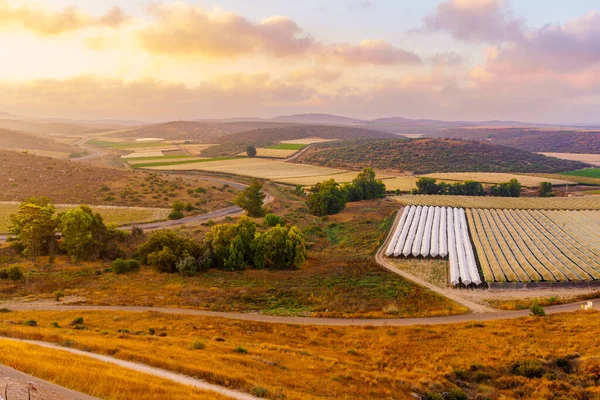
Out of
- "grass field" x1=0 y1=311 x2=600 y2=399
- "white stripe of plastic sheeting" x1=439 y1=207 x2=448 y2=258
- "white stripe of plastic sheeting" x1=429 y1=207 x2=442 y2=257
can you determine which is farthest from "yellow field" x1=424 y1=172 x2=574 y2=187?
"grass field" x1=0 y1=311 x2=600 y2=399

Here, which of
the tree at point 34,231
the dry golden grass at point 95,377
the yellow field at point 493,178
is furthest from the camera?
the yellow field at point 493,178

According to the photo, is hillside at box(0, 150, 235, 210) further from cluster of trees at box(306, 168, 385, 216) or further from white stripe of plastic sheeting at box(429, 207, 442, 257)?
white stripe of plastic sheeting at box(429, 207, 442, 257)

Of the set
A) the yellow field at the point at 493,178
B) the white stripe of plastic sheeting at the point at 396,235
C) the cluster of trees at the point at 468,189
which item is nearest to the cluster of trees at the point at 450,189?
the cluster of trees at the point at 468,189

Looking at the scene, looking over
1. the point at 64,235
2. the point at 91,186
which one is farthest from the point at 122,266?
the point at 91,186

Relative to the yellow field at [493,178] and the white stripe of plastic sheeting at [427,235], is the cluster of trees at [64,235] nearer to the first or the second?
the white stripe of plastic sheeting at [427,235]

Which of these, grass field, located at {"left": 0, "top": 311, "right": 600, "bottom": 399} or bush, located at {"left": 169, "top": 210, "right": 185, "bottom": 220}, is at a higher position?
bush, located at {"left": 169, "top": 210, "right": 185, "bottom": 220}

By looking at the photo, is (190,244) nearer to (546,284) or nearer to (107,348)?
(107,348)

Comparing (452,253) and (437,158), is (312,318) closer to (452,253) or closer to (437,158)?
(452,253)
